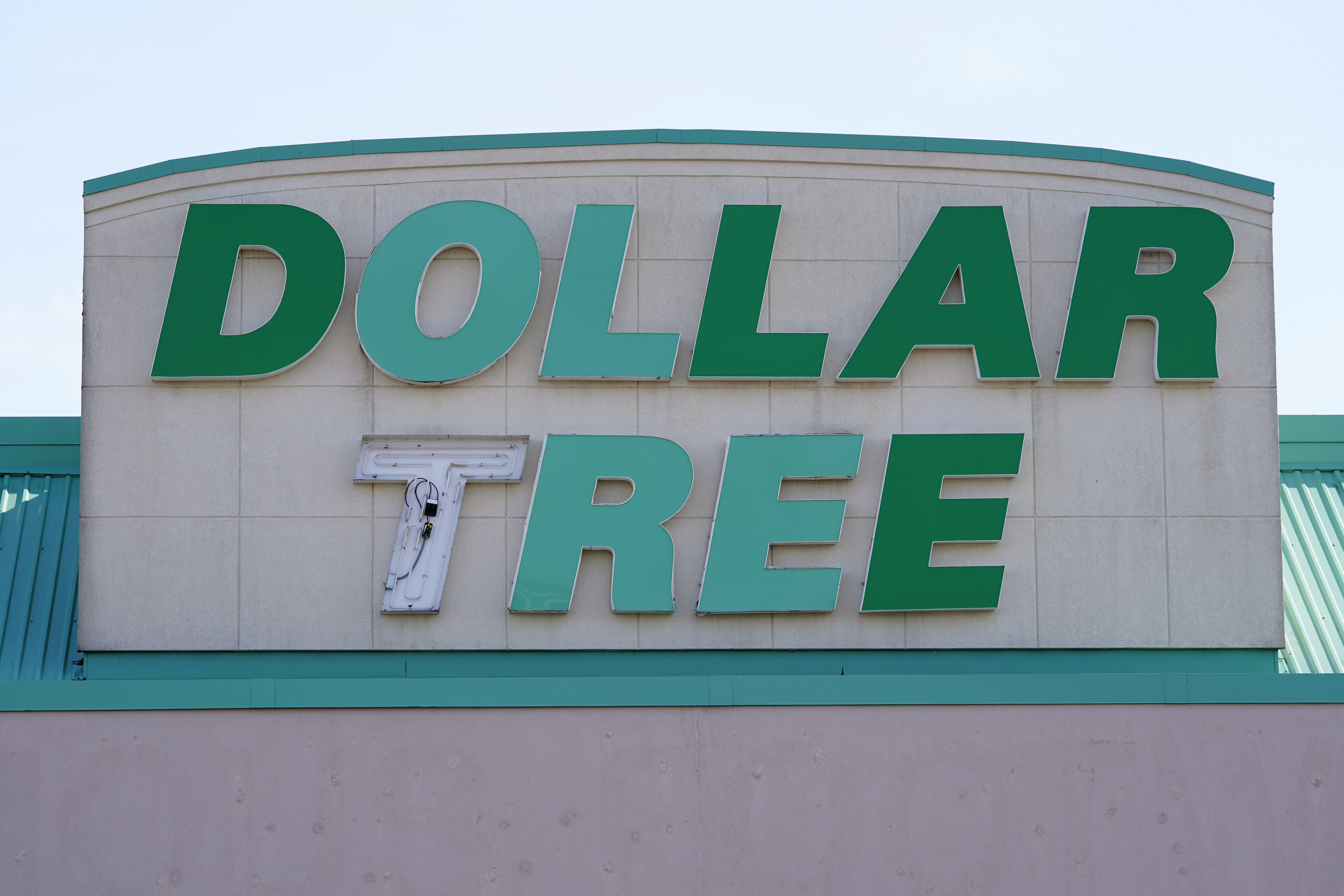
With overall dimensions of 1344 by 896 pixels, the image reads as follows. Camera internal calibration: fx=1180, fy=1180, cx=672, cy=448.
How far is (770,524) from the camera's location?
11.6 m

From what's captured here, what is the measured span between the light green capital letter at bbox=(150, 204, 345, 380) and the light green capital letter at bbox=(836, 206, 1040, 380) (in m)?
5.31

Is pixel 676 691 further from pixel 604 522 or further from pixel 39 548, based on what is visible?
pixel 39 548

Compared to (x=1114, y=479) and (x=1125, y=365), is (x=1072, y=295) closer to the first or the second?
(x=1125, y=365)

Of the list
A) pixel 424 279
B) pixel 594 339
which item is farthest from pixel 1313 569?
pixel 424 279

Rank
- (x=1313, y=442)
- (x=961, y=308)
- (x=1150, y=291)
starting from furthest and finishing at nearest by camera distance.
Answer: (x=1313, y=442)
(x=1150, y=291)
(x=961, y=308)

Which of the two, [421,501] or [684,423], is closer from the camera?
[421,501]

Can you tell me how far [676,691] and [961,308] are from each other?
16.4ft

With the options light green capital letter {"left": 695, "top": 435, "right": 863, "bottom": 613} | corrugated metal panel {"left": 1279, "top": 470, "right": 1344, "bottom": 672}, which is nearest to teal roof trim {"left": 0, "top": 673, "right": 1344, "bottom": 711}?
light green capital letter {"left": 695, "top": 435, "right": 863, "bottom": 613}

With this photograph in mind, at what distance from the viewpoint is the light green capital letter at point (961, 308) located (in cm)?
1188

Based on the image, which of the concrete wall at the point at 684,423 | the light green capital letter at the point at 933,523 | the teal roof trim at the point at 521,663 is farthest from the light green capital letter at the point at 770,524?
the teal roof trim at the point at 521,663

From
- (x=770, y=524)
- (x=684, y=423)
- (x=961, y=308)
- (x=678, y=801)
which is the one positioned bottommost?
(x=678, y=801)

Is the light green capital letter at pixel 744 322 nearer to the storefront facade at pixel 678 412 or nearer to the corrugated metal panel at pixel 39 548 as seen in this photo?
the storefront facade at pixel 678 412

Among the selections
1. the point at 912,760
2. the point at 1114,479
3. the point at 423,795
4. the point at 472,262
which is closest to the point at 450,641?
the point at 423,795

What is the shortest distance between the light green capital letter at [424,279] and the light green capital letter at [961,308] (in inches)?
134
